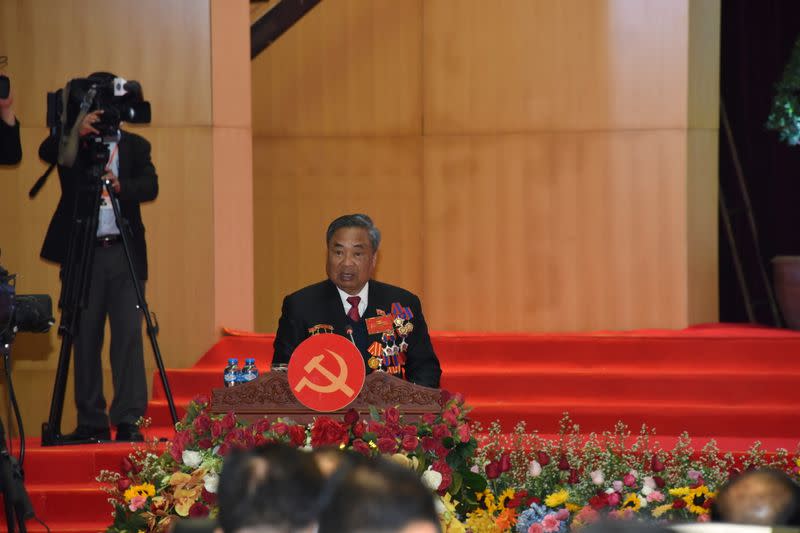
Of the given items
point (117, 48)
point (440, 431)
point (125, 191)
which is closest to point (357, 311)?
point (440, 431)

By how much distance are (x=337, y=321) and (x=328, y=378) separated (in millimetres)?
818

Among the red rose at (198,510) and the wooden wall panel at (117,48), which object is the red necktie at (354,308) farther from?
the wooden wall panel at (117,48)

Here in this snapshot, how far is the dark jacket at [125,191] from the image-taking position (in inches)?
230

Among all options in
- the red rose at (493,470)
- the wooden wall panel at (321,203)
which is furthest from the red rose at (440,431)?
the wooden wall panel at (321,203)

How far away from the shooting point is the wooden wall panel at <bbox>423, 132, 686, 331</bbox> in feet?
24.5

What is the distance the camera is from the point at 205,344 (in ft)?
22.4

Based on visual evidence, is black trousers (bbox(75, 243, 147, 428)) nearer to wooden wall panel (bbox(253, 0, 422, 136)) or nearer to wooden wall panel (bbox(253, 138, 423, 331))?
wooden wall panel (bbox(253, 138, 423, 331))

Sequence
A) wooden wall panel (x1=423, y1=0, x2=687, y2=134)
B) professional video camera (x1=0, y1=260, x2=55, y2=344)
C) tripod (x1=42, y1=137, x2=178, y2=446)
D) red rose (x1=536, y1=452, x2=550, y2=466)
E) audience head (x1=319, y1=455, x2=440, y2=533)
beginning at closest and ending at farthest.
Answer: audience head (x1=319, y1=455, x2=440, y2=533) < red rose (x1=536, y1=452, x2=550, y2=466) < professional video camera (x1=0, y1=260, x2=55, y2=344) < tripod (x1=42, y1=137, x2=178, y2=446) < wooden wall panel (x1=423, y1=0, x2=687, y2=134)

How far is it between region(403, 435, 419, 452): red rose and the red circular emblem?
7.0 inches

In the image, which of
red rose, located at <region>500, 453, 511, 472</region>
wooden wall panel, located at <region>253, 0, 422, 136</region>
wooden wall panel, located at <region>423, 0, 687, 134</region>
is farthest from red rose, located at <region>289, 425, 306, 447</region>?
wooden wall panel, located at <region>253, 0, 422, 136</region>

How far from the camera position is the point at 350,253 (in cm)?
415

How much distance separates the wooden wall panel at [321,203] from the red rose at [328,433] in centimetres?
471

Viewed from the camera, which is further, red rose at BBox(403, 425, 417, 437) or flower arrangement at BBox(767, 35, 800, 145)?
flower arrangement at BBox(767, 35, 800, 145)

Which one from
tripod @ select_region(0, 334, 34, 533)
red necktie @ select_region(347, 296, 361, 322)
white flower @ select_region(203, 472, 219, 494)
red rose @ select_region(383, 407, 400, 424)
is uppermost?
red necktie @ select_region(347, 296, 361, 322)
